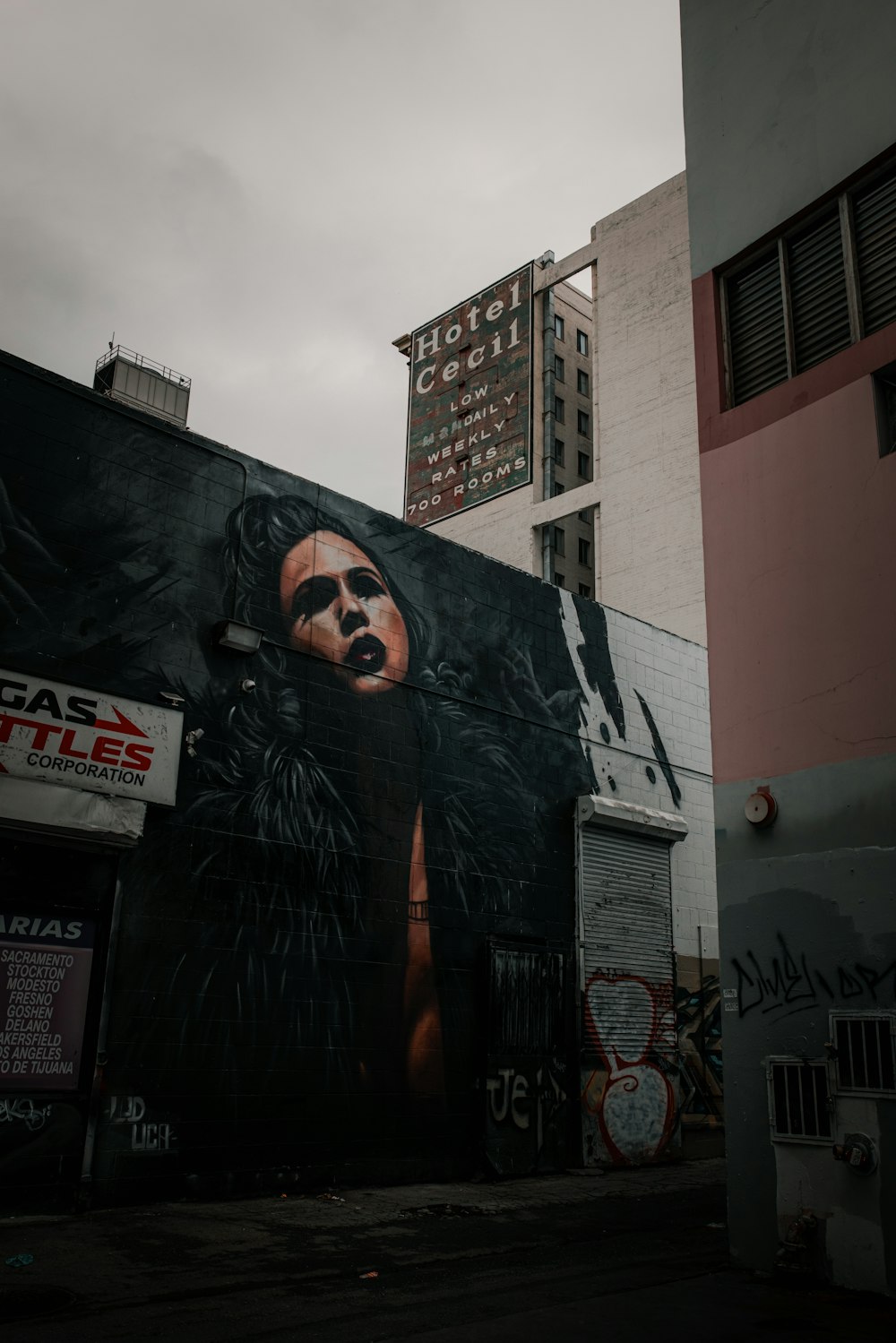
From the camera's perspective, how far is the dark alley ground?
20.2ft

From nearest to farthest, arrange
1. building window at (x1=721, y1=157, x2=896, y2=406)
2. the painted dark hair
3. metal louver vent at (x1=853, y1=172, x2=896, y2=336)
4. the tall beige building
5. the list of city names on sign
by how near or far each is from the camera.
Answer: metal louver vent at (x1=853, y1=172, x2=896, y2=336), building window at (x1=721, y1=157, x2=896, y2=406), the list of city names on sign, the painted dark hair, the tall beige building

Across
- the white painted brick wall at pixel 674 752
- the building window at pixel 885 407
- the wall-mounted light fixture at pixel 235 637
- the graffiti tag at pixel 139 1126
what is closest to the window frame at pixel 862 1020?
the building window at pixel 885 407

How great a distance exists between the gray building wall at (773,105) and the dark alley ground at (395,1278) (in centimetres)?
828

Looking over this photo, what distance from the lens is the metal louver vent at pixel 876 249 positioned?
28.1ft

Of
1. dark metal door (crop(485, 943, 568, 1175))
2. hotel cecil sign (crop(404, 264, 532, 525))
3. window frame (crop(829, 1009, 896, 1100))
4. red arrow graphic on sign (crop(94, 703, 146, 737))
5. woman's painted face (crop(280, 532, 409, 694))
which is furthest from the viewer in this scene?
hotel cecil sign (crop(404, 264, 532, 525))

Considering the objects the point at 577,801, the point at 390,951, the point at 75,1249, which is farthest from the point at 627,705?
the point at 75,1249

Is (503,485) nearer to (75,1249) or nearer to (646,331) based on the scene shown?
(646,331)

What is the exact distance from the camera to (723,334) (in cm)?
984

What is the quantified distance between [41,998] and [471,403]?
132 feet

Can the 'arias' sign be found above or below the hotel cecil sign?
below

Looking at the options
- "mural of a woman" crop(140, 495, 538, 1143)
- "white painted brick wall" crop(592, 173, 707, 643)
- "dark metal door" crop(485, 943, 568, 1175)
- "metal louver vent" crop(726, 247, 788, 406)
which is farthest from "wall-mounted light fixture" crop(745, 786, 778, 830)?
"white painted brick wall" crop(592, 173, 707, 643)

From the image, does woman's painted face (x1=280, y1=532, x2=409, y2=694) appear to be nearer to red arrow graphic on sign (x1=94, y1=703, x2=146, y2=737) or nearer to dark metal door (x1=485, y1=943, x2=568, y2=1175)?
red arrow graphic on sign (x1=94, y1=703, x2=146, y2=737)

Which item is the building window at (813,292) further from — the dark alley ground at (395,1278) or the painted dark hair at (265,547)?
the dark alley ground at (395,1278)

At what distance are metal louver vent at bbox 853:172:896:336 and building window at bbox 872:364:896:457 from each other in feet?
1.56
